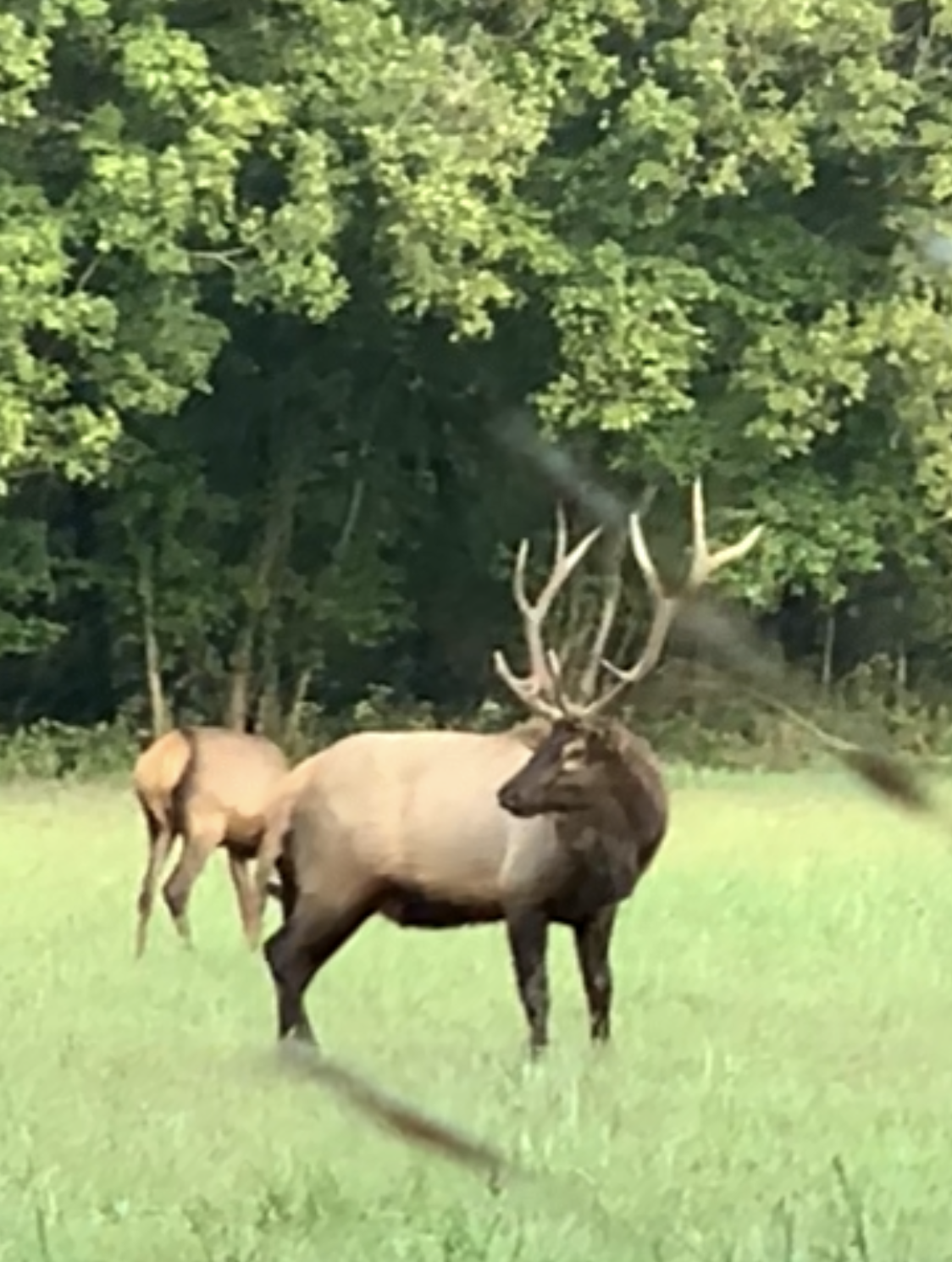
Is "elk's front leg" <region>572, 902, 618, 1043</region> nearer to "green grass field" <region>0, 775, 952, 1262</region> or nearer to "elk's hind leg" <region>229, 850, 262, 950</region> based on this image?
"green grass field" <region>0, 775, 952, 1262</region>

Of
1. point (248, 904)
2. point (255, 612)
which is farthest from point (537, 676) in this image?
point (255, 612)

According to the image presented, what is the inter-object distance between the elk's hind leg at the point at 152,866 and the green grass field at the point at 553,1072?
0.04 metres

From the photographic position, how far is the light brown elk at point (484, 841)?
5.84 metres

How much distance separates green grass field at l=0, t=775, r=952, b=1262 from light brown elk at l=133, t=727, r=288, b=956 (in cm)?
14

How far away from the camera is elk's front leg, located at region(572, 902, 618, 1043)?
5750mm

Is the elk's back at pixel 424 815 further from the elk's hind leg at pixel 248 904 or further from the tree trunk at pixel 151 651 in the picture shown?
the tree trunk at pixel 151 651

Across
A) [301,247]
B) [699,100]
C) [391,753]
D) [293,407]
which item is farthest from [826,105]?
[391,753]

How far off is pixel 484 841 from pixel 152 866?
92.6 inches

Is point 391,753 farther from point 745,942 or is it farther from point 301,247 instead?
A: point 301,247

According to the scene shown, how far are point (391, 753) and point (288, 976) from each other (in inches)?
21.7

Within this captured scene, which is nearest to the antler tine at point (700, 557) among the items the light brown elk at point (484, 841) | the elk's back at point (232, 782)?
the light brown elk at point (484, 841)

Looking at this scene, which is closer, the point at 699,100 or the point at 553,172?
the point at 699,100

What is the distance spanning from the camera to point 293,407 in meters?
7.40

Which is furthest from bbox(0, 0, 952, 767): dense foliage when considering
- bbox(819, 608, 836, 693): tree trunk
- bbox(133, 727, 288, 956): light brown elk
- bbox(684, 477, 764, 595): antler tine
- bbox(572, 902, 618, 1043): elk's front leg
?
bbox(684, 477, 764, 595): antler tine
